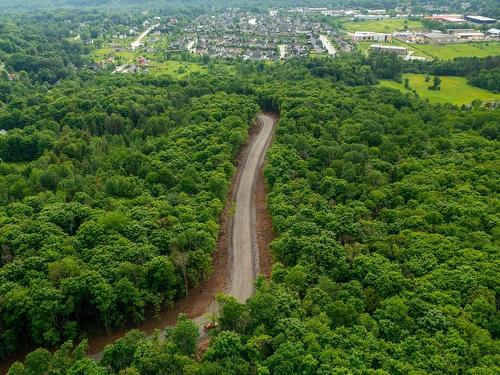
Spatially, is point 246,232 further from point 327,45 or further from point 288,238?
point 327,45

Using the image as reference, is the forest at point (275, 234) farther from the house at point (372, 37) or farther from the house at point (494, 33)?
the house at point (494, 33)

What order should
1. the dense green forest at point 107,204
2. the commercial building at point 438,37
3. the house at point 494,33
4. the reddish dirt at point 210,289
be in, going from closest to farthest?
1. the dense green forest at point 107,204
2. the reddish dirt at point 210,289
3. the commercial building at point 438,37
4. the house at point 494,33

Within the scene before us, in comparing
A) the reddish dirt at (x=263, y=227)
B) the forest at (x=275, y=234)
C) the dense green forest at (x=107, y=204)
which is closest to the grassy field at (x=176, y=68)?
the dense green forest at (x=107, y=204)

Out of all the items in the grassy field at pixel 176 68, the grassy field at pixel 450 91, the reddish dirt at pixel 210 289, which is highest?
the grassy field at pixel 176 68

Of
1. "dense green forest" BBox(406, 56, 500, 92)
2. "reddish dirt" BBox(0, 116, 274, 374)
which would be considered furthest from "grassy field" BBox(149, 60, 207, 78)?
"reddish dirt" BBox(0, 116, 274, 374)

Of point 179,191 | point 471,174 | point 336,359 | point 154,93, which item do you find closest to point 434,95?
point 471,174

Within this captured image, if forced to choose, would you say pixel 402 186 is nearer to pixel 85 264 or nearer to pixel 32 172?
pixel 85 264
